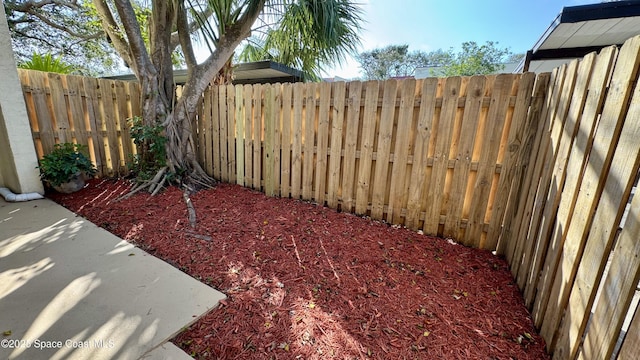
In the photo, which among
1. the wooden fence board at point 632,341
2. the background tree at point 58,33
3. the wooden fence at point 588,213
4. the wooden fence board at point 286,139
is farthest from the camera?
the background tree at point 58,33

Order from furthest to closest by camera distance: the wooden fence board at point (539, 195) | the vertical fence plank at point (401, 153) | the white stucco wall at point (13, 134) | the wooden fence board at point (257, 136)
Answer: the wooden fence board at point (257, 136)
the white stucco wall at point (13, 134)
the vertical fence plank at point (401, 153)
the wooden fence board at point (539, 195)

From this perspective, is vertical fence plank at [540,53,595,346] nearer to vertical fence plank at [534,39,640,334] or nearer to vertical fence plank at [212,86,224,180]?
vertical fence plank at [534,39,640,334]

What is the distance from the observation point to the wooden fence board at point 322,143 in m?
3.32

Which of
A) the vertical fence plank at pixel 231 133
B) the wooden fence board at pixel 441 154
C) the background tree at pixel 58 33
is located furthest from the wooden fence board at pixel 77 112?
the background tree at pixel 58 33

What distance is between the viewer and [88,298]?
6.04 feet

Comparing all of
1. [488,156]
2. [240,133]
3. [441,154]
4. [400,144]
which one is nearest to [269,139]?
[240,133]

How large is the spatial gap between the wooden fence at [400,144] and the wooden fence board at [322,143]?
0.01 meters

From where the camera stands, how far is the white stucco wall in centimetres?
328

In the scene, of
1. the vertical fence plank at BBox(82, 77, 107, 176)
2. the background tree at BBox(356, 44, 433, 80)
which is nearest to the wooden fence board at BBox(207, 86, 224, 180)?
the vertical fence plank at BBox(82, 77, 107, 176)

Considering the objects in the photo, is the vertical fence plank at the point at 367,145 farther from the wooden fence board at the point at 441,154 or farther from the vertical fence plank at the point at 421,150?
the wooden fence board at the point at 441,154

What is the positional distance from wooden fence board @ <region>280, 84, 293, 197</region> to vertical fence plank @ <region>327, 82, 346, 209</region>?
0.67 metres

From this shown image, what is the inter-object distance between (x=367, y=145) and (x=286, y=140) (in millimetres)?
1235

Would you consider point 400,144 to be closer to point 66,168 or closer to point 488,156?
point 488,156

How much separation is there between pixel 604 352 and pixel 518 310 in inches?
34.8
